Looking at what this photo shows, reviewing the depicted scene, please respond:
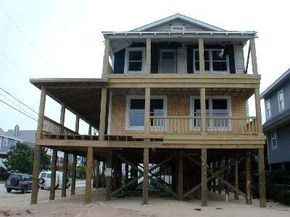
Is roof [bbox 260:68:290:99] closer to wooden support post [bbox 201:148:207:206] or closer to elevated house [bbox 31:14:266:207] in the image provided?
elevated house [bbox 31:14:266:207]

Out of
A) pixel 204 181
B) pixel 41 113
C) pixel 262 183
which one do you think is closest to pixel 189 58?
pixel 204 181

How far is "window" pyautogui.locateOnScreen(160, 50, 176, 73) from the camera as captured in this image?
23.7m

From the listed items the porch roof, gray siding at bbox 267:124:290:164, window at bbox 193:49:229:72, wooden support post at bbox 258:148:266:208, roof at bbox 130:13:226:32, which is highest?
roof at bbox 130:13:226:32

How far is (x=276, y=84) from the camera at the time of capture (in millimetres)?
29859

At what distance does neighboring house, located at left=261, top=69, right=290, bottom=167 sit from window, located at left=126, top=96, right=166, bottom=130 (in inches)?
322

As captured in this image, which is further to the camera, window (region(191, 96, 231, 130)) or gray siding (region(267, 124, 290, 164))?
gray siding (region(267, 124, 290, 164))

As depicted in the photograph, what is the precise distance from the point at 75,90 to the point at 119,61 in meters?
4.18

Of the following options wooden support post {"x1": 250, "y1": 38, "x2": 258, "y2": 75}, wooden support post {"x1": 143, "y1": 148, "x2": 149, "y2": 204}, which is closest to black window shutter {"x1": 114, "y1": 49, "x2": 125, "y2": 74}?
wooden support post {"x1": 143, "y1": 148, "x2": 149, "y2": 204}

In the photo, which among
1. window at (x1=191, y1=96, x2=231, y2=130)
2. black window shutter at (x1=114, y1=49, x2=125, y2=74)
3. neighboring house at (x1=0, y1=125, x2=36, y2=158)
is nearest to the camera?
window at (x1=191, y1=96, x2=231, y2=130)

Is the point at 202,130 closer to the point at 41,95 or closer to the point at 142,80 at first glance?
the point at 142,80

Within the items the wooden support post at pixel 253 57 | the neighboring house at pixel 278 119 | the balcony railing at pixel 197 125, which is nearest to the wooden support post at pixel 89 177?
the balcony railing at pixel 197 125

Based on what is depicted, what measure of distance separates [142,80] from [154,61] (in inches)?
131

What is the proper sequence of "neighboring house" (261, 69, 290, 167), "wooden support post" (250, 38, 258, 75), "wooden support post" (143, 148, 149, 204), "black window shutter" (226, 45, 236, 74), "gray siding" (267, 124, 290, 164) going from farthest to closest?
"gray siding" (267, 124, 290, 164), "neighboring house" (261, 69, 290, 167), "black window shutter" (226, 45, 236, 74), "wooden support post" (250, 38, 258, 75), "wooden support post" (143, 148, 149, 204)

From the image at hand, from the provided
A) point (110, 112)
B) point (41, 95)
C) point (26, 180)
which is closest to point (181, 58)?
point (110, 112)
